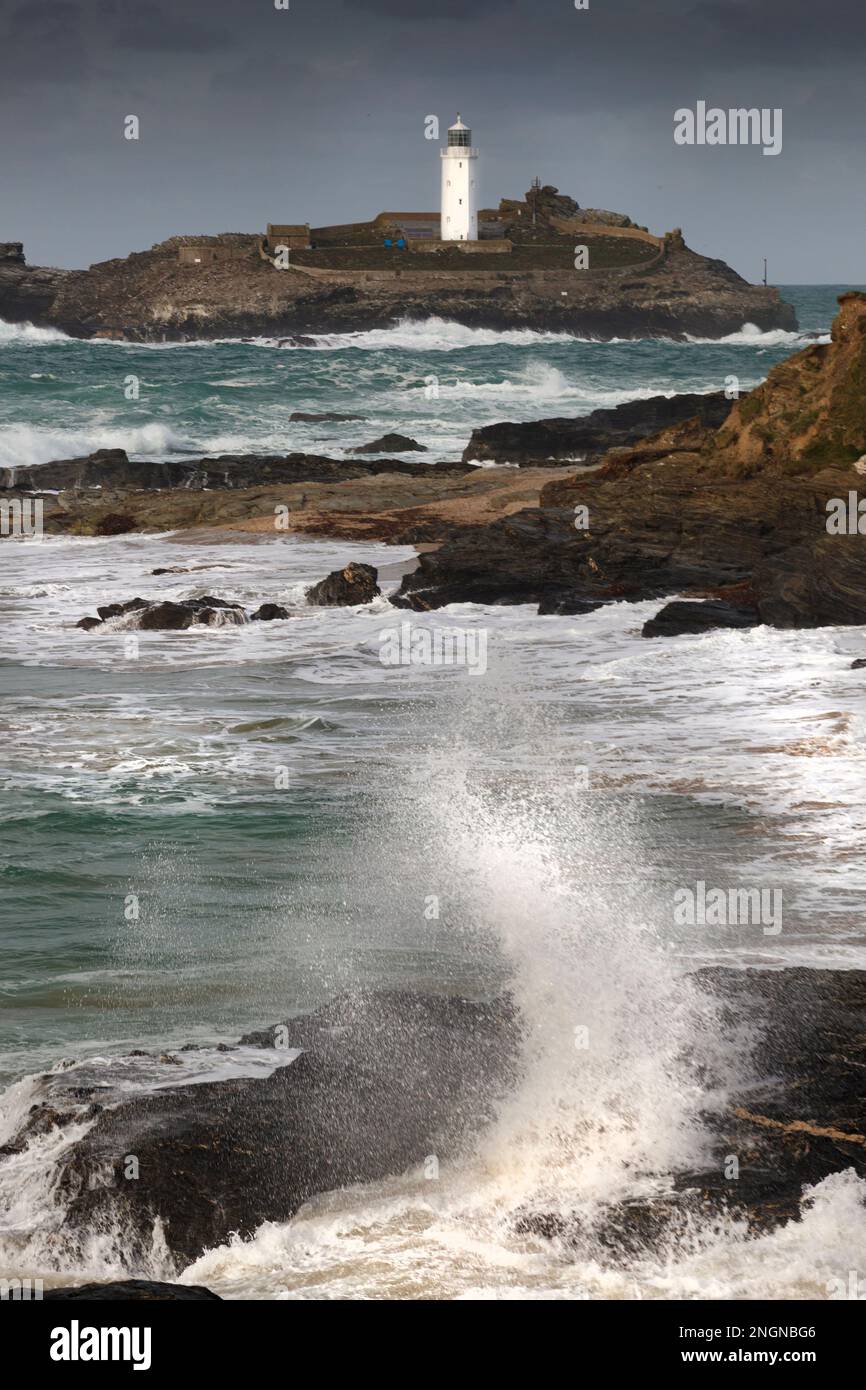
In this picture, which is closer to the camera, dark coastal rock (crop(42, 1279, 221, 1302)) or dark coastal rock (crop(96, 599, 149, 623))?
dark coastal rock (crop(42, 1279, 221, 1302))

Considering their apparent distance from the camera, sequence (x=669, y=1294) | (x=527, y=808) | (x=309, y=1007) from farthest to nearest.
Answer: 1. (x=527, y=808)
2. (x=309, y=1007)
3. (x=669, y=1294)

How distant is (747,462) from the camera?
2475 centimetres

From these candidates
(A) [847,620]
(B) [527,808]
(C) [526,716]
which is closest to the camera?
(B) [527,808]

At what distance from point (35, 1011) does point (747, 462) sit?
1802 centimetres

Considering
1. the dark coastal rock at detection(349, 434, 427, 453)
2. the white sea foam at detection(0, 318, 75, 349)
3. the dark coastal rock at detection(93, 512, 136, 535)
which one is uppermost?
the white sea foam at detection(0, 318, 75, 349)

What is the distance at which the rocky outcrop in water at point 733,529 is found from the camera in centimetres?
1978

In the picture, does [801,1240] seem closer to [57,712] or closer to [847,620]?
[57,712]

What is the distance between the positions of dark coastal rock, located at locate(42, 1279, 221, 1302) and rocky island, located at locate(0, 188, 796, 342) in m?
131

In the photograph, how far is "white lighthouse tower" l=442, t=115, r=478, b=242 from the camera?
138 m

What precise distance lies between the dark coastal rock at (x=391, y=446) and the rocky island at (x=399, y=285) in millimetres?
92280

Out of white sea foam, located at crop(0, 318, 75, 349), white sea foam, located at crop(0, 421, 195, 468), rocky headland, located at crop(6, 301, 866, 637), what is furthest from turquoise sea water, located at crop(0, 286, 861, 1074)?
white sea foam, located at crop(0, 318, 75, 349)

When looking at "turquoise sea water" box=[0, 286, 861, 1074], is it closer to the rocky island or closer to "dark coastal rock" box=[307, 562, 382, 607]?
"dark coastal rock" box=[307, 562, 382, 607]

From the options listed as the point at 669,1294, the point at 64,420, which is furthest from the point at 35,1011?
the point at 64,420

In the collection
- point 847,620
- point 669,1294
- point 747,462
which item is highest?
point 747,462
